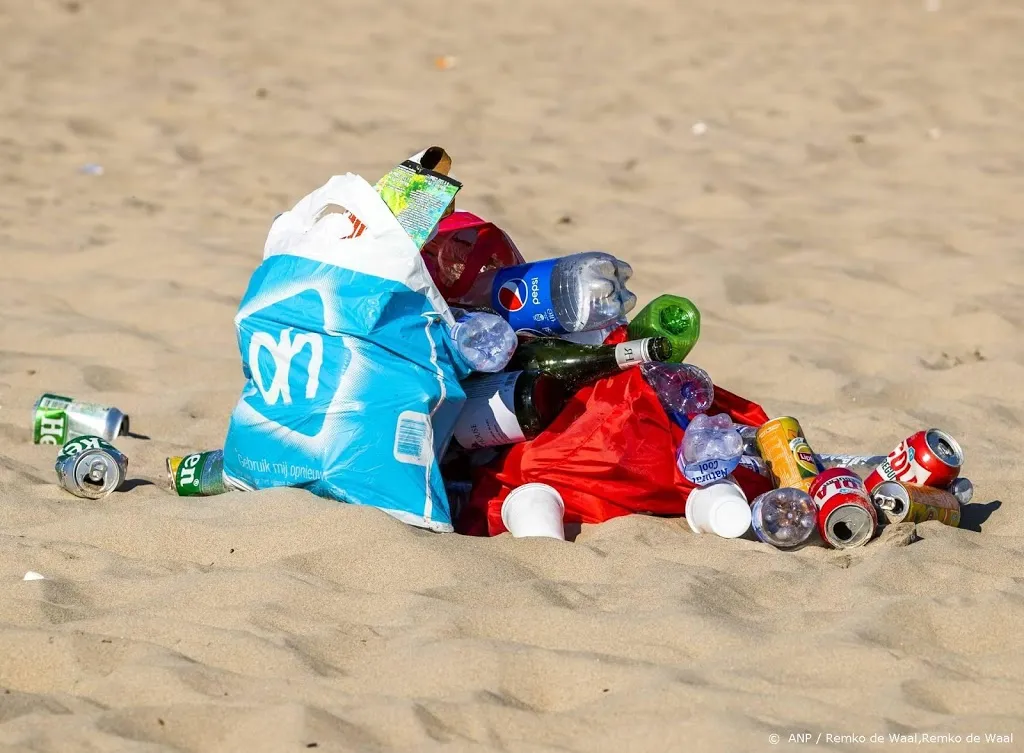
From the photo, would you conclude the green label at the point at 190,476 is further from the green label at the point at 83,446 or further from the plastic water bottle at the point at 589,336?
the plastic water bottle at the point at 589,336

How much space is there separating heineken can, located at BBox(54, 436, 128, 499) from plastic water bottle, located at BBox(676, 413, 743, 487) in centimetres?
137

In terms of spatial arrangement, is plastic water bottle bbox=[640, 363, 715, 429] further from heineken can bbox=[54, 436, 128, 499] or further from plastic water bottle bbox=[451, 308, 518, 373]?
heineken can bbox=[54, 436, 128, 499]

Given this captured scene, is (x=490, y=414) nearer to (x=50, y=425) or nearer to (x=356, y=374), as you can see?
(x=356, y=374)

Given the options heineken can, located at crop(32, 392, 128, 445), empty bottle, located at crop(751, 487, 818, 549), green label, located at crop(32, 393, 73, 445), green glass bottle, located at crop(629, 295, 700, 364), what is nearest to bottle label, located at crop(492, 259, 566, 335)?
green glass bottle, located at crop(629, 295, 700, 364)

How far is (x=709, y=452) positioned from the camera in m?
3.11

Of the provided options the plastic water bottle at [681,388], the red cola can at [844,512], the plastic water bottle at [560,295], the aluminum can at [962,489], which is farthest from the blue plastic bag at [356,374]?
the aluminum can at [962,489]

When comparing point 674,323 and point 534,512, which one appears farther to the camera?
point 674,323

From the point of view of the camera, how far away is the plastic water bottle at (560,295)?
3.26 m

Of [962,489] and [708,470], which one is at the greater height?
[962,489]

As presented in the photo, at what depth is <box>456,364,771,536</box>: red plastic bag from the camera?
3129mm

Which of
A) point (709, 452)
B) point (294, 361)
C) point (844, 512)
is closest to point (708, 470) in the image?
point (709, 452)

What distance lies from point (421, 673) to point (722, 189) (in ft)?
14.7

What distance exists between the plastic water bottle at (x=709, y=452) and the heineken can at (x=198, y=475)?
3.71 feet

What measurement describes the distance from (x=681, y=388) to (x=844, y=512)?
542 mm
